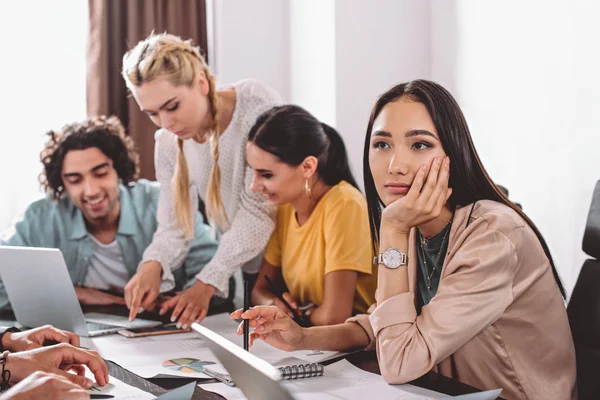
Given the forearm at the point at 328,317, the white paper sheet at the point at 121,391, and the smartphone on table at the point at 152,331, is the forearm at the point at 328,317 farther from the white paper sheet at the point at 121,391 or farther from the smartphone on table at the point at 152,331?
the white paper sheet at the point at 121,391

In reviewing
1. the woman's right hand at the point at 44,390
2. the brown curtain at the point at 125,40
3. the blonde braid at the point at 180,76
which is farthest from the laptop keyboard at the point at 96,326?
the brown curtain at the point at 125,40

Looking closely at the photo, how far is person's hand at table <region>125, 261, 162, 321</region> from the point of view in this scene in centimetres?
180

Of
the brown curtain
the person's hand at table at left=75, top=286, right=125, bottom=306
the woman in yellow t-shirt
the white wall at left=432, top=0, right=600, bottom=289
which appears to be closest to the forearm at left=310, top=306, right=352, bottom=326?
the woman in yellow t-shirt

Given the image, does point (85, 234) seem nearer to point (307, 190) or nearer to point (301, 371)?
point (307, 190)

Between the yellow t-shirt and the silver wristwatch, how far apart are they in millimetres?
455

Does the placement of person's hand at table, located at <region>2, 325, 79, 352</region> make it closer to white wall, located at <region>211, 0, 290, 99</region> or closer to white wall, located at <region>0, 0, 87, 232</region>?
white wall, located at <region>0, 0, 87, 232</region>

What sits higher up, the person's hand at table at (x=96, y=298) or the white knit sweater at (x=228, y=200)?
the white knit sweater at (x=228, y=200)

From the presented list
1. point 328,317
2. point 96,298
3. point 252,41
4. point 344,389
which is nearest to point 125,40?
point 252,41

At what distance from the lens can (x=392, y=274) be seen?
1.25 metres

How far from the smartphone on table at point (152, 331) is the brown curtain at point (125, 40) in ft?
4.95

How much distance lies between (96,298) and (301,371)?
103cm

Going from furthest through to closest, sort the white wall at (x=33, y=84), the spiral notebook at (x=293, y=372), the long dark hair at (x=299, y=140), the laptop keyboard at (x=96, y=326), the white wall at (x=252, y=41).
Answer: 1. the white wall at (x=252, y=41)
2. the white wall at (x=33, y=84)
3. the long dark hair at (x=299, y=140)
4. the laptop keyboard at (x=96, y=326)
5. the spiral notebook at (x=293, y=372)

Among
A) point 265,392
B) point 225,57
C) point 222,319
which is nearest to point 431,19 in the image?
point 225,57

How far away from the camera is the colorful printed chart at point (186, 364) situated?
1.31 metres
